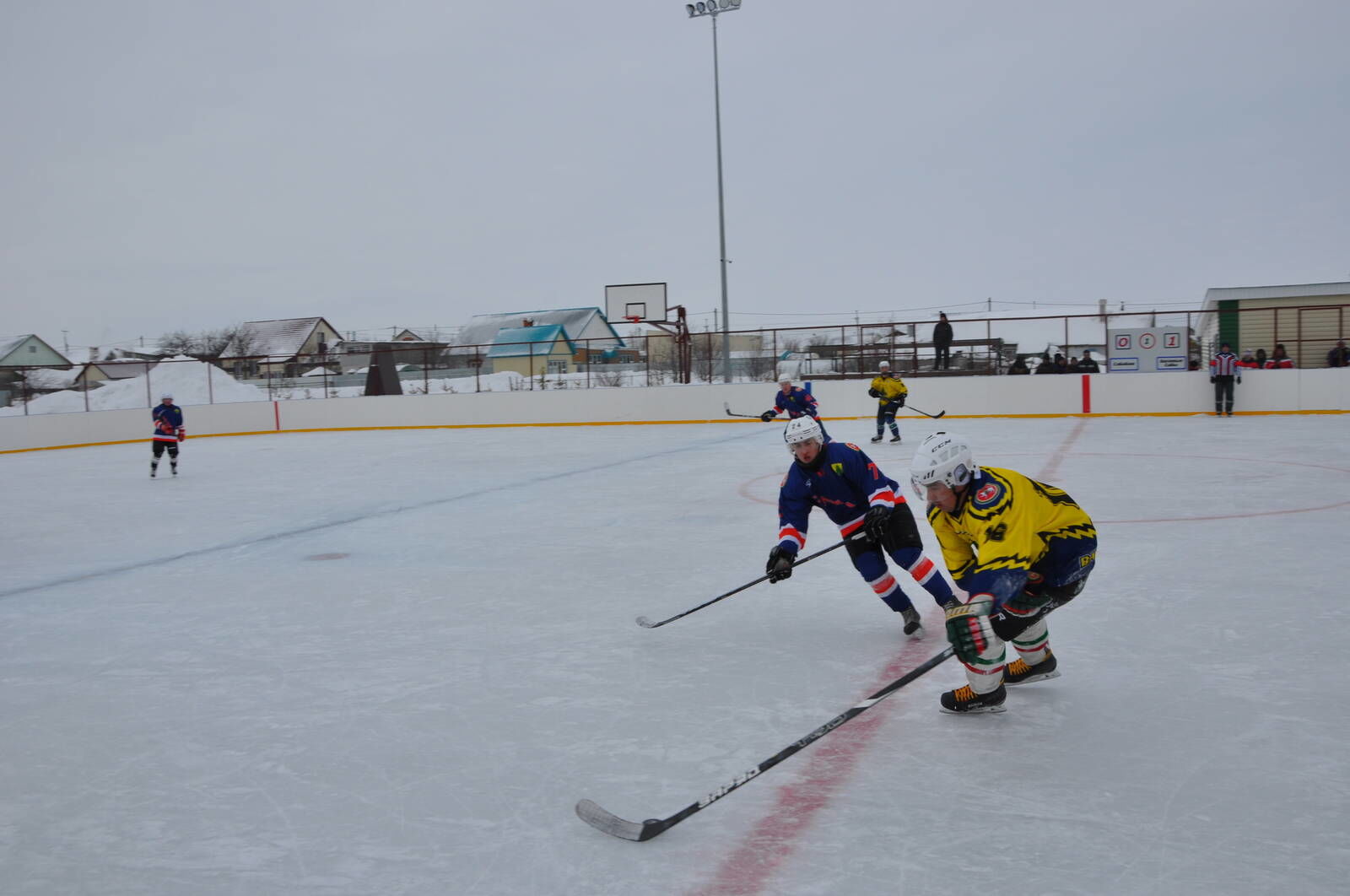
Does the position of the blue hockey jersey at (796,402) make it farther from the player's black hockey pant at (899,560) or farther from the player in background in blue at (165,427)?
the player in background in blue at (165,427)

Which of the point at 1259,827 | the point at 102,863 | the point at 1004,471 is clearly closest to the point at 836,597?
the point at 1004,471

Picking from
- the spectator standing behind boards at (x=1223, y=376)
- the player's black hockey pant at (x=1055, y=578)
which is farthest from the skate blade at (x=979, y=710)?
the spectator standing behind boards at (x=1223, y=376)

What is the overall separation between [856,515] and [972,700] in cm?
127

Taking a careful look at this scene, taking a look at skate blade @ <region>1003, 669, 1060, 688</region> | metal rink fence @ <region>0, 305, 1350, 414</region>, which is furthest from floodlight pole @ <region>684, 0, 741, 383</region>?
skate blade @ <region>1003, 669, 1060, 688</region>

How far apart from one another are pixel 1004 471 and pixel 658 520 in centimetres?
470

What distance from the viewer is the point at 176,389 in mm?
21297

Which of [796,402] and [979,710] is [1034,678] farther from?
[796,402]

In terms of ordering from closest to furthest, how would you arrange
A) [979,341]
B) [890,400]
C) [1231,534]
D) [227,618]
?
[227,618], [1231,534], [890,400], [979,341]

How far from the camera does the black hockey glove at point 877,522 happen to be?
13.5ft

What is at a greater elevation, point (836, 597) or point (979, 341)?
point (979, 341)

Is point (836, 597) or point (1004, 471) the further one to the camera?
point (836, 597)

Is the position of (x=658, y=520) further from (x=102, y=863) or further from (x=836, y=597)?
(x=102, y=863)

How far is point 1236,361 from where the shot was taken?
17.2 metres

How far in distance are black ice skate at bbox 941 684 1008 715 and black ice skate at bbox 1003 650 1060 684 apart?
0.22 metres
